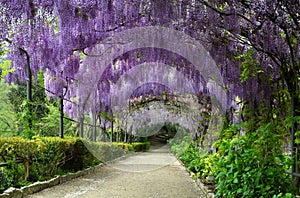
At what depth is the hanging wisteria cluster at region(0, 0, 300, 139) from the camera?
4172 mm

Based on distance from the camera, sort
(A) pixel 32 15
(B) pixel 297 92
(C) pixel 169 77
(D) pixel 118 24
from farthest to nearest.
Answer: (C) pixel 169 77
(D) pixel 118 24
(A) pixel 32 15
(B) pixel 297 92

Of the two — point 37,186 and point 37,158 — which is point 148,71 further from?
point 37,186

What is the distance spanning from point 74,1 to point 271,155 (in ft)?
9.14

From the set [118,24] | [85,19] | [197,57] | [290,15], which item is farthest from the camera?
[197,57]

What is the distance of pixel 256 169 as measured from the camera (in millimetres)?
3635

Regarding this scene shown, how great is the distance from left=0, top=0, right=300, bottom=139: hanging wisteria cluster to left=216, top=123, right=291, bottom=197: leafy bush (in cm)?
73

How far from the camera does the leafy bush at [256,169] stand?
3549 millimetres

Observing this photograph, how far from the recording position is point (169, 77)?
949cm

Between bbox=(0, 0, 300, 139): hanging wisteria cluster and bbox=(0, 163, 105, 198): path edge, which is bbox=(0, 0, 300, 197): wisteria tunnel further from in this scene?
bbox=(0, 163, 105, 198): path edge

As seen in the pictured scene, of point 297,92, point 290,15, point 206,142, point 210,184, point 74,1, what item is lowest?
point 210,184

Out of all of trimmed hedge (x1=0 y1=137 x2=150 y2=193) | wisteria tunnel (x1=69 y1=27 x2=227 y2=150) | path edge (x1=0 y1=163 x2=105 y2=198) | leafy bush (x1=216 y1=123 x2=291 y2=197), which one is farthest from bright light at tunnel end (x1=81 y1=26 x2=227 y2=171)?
leafy bush (x1=216 y1=123 x2=291 y2=197)

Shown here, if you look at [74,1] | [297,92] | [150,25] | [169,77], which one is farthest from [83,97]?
[297,92]

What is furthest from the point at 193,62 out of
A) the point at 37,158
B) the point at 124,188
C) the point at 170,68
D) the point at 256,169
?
the point at 256,169

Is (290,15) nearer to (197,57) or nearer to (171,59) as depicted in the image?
(197,57)
